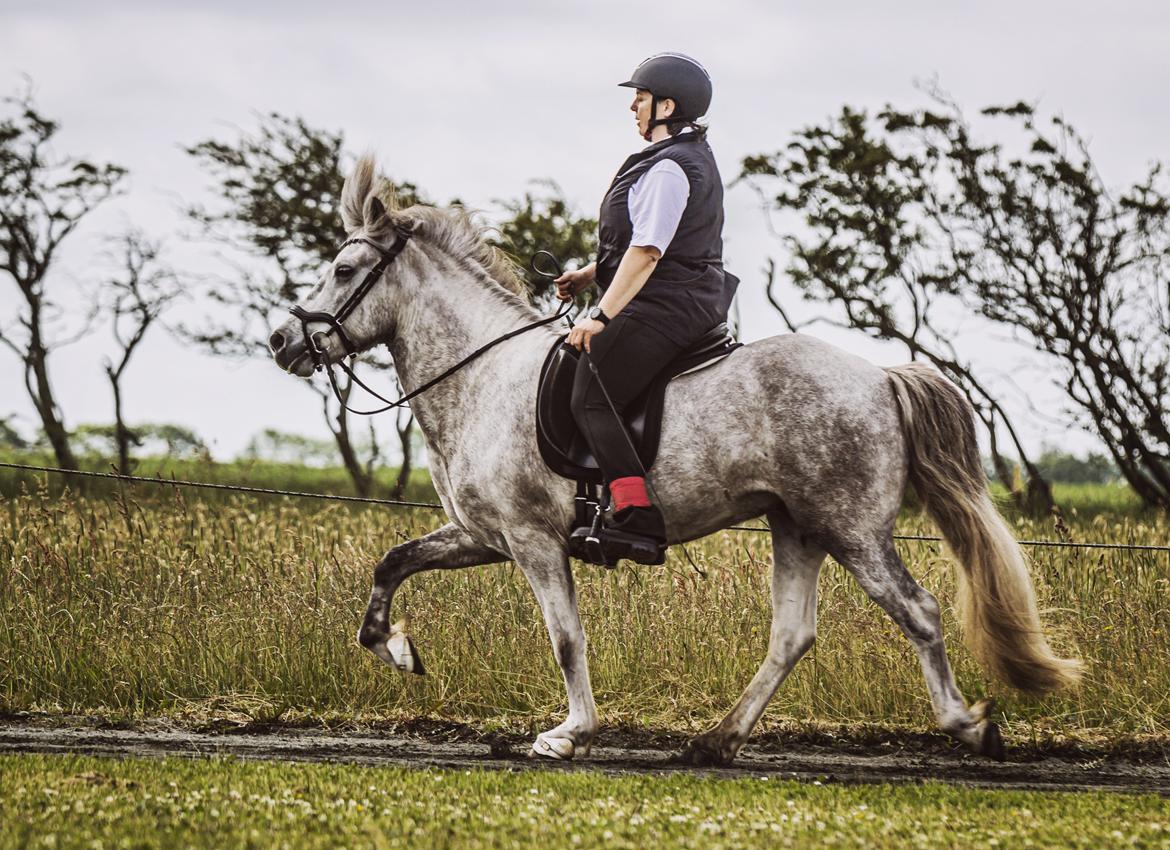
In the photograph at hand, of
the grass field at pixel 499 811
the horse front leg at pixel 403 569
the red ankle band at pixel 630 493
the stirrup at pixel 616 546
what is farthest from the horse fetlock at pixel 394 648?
the red ankle band at pixel 630 493

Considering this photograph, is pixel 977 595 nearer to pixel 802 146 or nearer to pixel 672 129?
pixel 672 129

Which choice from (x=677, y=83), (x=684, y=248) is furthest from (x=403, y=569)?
(x=677, y=83)

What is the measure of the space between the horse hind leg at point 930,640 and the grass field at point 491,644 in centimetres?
144

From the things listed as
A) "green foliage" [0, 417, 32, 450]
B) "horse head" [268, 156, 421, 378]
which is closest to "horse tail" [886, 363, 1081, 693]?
"horse head" [268, 156, 421, 378]

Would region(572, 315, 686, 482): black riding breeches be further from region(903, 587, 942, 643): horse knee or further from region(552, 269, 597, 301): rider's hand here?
region(903, 587, 942, 643): horse knee

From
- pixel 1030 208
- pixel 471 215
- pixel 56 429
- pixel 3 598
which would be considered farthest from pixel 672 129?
pixel 56 429

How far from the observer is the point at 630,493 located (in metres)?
5.92

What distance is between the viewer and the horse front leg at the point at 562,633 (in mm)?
6277

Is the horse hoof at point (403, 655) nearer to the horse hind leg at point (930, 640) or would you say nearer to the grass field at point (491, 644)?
the grass field at point (491, 644)

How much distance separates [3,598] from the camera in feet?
29.2

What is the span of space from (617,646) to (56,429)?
21.2m

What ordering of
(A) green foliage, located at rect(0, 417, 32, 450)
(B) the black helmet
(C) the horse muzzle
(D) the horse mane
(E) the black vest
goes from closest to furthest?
(E) the black vest
(B) the black helmet
(C) the horse muzzle
(D) the horse mane
(A) green foliage, located at rect(0, 417, 32, 450)

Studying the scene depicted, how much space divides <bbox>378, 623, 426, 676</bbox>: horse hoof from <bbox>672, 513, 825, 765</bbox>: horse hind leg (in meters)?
1.45

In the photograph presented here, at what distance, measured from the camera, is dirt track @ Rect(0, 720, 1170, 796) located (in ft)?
20.6
